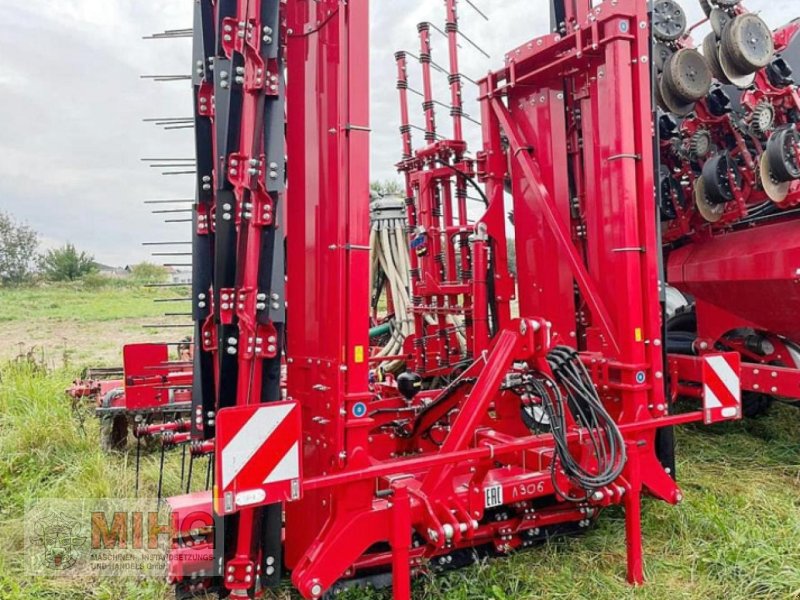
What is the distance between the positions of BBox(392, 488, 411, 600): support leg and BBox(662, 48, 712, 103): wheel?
3066mm

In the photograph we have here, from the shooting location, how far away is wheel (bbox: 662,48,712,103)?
3.84m

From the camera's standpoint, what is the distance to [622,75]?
3.11 m

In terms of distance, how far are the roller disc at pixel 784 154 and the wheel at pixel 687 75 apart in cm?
52

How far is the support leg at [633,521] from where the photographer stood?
2.82 meters

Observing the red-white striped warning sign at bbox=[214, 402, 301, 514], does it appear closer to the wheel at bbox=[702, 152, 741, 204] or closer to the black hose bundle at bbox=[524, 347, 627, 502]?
the black hose bundle at bbox=[524, 347, 627, 502]

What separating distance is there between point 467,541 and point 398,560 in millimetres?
723

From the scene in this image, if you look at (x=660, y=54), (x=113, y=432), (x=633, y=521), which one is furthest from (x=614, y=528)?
(x=113, y=432)

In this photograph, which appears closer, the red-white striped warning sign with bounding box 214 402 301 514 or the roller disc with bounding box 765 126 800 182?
the red-white striped warning sign with bounding box 214 402 301 514

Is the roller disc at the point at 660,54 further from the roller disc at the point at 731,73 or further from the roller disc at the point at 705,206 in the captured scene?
the roller disc at the point at 705,206

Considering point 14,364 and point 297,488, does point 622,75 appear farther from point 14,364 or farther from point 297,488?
point 14,364

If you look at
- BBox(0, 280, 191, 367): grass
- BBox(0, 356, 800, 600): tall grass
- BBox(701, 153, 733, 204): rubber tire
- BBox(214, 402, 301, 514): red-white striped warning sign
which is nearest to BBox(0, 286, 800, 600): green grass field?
BBox(0, 356, 800, 600): tall grass

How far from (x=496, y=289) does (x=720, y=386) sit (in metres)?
1.45

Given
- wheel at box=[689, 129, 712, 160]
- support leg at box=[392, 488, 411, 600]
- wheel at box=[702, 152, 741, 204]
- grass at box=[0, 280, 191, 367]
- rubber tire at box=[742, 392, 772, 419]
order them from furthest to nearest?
1. grass at box=[0, 280, 191, 367]
2. rubber tire at box=[742, 392, 772, 419]
3. wheel at box=[689, 129, 712, 160]
4. wheel at box=[702, 152, 741, 204]
5. support leg at box=[392, 488, 411, 600]

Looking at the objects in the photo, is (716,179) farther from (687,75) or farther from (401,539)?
(401,539)
